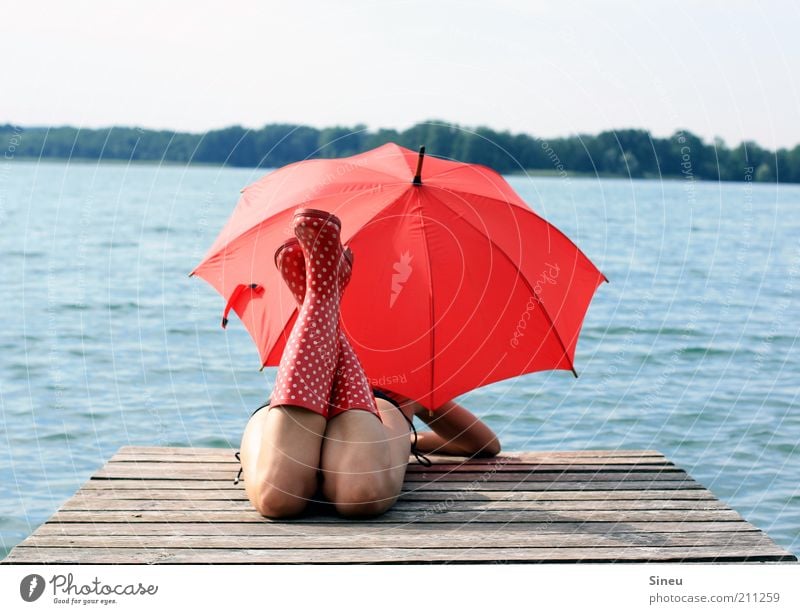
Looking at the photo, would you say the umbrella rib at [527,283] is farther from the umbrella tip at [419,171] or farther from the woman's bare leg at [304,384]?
the woman's bare leg at [304,384]

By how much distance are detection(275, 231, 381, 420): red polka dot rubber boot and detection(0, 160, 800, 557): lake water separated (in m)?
2.89

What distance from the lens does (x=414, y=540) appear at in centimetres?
509

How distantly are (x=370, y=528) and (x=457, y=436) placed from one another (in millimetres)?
1438

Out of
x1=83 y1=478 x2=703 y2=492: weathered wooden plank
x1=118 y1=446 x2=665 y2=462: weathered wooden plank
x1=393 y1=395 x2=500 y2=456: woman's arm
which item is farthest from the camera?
x1=118 y1=446 x2=665 y2=462: weathered wooden plank

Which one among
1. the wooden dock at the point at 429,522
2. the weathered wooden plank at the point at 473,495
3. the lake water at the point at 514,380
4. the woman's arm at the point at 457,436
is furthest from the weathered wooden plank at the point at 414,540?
the lake water at the point at 514,380

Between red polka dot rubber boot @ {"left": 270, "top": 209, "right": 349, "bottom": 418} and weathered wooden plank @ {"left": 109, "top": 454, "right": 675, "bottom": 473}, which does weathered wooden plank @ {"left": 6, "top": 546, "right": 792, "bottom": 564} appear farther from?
weathered wooden plank @ {"left": 109, "top": 454, "right": 675, "bottom": 473}

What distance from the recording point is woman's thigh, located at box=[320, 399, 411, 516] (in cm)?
518

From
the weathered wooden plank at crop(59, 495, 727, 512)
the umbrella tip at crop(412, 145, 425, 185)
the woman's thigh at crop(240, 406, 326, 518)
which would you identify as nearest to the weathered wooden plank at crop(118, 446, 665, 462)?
the weathered wooden plank at crop(59, 495, 727, 512)

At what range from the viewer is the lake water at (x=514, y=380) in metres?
9.08

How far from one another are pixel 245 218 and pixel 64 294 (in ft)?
44.0
